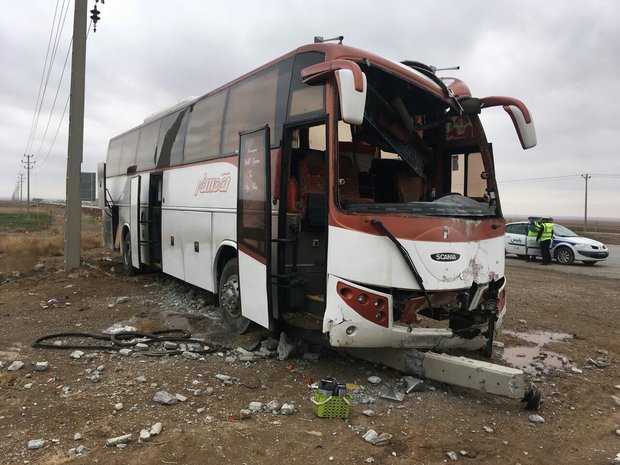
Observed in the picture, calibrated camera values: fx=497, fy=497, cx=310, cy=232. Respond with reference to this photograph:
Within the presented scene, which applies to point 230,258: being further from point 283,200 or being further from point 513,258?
point 513,258

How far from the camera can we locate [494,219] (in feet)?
17.9

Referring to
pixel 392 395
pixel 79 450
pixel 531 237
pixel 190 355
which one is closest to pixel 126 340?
pixel 190 355

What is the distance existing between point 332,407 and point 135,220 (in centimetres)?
753

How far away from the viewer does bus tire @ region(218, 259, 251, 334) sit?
670cm

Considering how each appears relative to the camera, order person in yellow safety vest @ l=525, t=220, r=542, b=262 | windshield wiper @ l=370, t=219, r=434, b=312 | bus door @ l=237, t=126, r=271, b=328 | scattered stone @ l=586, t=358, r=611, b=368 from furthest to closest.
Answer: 1. person in yellow safety vest @ l=525, t=220, r=542, b=262
2. scattered stone @ l=586, t=358, r=611, b=368
3. bus door @ l=237, t=126, r=271, b=328
4. windshield wiper @ l=370, t=219, r=434, b=312

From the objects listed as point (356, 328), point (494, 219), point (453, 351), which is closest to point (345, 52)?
point (494, 219)

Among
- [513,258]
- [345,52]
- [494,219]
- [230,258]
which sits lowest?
[513,258]

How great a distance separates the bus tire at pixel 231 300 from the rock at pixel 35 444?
3.15 meters

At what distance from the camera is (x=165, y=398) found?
14.6 ft

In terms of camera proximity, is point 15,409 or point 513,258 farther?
point 513,258

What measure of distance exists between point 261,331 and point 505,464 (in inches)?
150

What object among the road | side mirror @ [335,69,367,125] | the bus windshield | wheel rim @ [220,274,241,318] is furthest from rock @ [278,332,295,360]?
the road

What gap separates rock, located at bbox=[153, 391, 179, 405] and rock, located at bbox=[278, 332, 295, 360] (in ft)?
5.16

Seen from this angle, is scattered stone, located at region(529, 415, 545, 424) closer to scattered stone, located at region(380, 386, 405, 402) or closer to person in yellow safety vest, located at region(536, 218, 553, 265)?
scattered stone, located at region(380, 386, 405, 402)
